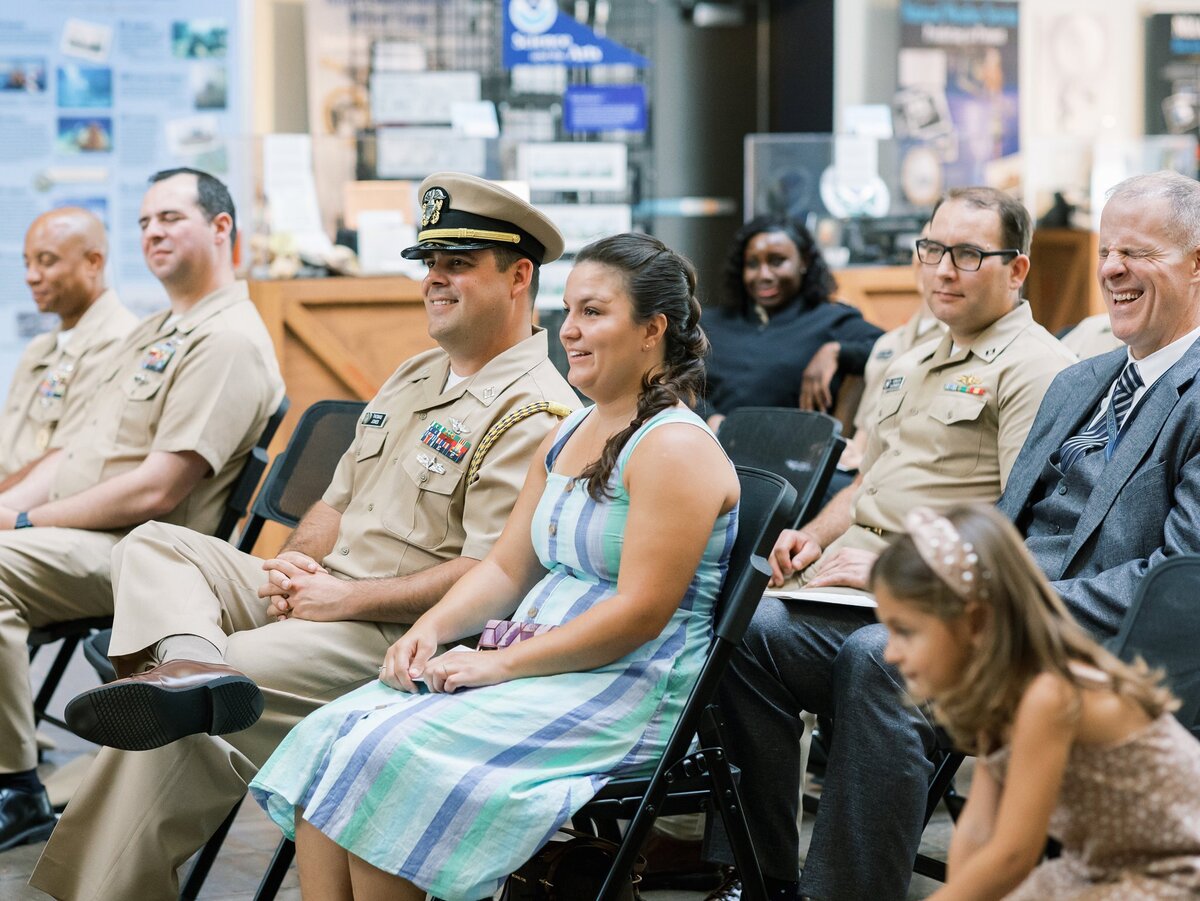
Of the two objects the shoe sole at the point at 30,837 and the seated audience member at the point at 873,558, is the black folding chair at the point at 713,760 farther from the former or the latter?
the shoe sole at the point at 30,837

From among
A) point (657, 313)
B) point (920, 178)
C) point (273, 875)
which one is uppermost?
point (920, 178)

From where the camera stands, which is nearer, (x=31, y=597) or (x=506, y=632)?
(x=506, y=632)

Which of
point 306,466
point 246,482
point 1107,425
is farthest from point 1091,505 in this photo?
point 246,482

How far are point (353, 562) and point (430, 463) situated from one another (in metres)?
0.27

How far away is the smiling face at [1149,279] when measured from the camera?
2.73m

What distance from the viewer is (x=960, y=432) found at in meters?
3.28

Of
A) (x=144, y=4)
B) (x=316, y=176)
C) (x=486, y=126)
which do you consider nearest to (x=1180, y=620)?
(x=316, y=176)

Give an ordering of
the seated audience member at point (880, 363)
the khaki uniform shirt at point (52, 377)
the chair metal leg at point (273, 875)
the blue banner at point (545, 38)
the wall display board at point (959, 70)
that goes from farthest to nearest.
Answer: the wall display board at point (959, 70) < the blue banner at point (545, 38) < the khaki uniform shirt at point (52, 377) < the seated audience member at point (880, 363) < the chair metal leg at point (273, 875)

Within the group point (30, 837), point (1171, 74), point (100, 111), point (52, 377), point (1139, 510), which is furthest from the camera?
point (1171, 74)

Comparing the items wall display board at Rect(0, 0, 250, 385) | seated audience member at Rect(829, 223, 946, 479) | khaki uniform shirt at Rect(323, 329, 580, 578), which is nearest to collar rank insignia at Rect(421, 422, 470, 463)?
khaki uniform shirt at Rect(323, 329, 580, 578)

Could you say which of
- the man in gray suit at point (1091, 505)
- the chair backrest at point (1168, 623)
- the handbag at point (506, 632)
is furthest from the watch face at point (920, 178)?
the chair backrest at point (1168, 623)

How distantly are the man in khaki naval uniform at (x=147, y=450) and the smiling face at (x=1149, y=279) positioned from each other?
6.93 ft

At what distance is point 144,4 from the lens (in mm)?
7480

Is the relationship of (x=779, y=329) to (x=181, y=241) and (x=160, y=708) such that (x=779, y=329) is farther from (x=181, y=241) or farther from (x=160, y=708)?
(x=160, y=708)
